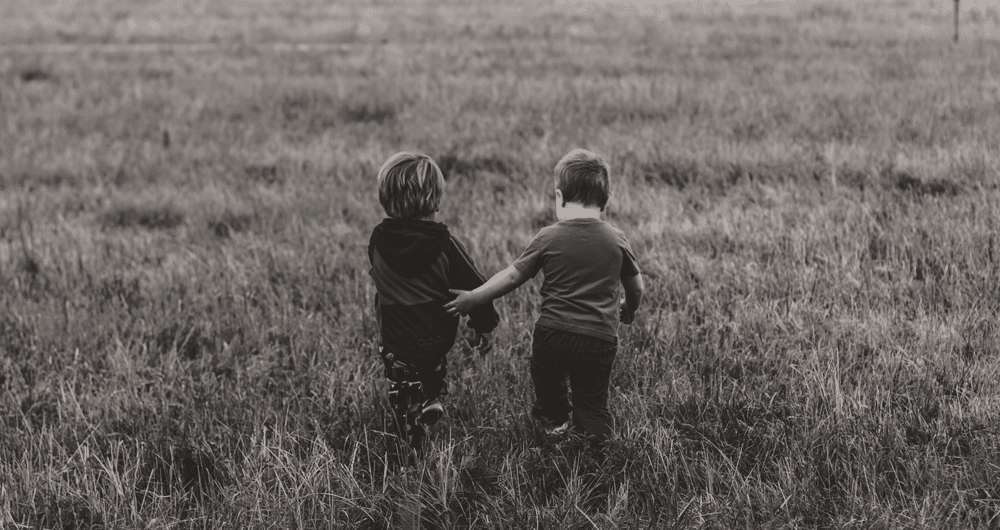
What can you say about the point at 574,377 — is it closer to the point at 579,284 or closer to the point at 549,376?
the point at 549,376

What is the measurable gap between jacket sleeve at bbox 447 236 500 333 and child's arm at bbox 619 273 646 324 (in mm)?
525

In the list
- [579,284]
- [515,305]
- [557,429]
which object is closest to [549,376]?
[557,429]

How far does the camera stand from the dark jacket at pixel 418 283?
2867 mm

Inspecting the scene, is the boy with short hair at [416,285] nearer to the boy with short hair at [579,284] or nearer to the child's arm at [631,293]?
Result: the boy with short hair at [579,284]

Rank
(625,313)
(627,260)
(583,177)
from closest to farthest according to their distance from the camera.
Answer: (583,177) → (627,260) → (625,313)

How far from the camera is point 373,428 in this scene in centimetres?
321

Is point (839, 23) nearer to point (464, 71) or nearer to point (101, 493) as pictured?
point (464, 71)

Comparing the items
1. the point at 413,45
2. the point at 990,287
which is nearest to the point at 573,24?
the point at 413,45

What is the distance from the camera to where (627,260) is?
9.40ft

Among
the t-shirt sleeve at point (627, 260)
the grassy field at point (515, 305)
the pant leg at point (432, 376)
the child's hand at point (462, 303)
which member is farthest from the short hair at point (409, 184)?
the grassy field at point (515, 305)

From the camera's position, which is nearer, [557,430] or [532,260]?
[532,260]

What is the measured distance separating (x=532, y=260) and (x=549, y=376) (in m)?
0.47

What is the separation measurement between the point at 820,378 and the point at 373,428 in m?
1.81

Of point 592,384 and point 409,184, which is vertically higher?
point 409,184
